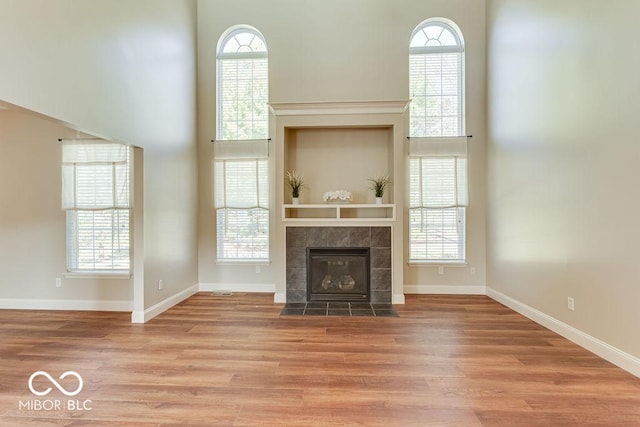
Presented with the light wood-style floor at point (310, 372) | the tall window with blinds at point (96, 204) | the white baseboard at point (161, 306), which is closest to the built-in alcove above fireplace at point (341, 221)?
the light wood-style floor at point (310, 372)

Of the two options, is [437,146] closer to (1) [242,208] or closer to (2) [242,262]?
(1) [242,208]

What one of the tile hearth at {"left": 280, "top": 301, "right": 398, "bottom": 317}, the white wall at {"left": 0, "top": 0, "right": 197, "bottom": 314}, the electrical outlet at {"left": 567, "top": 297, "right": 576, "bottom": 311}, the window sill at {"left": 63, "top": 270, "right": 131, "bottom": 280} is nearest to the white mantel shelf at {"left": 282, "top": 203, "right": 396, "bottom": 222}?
the tile hearth at {"left": 280, "top": 301, "right": 398, "bottom": 317}

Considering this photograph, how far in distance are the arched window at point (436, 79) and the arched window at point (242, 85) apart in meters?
2.49

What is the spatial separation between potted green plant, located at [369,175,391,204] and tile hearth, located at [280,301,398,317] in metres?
1.55

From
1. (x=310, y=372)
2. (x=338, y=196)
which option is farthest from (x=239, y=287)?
(x=310, y=372)

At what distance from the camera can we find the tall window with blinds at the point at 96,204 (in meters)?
4.21

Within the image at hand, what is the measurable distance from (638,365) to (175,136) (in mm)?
5581

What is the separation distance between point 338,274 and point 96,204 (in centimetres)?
349

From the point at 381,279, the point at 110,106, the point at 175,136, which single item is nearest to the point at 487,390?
the point at 381,279

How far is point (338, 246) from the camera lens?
4715 mm

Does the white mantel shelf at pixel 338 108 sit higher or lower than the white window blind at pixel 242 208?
higher

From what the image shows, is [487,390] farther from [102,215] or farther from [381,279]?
[102,215]

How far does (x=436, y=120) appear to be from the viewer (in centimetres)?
522

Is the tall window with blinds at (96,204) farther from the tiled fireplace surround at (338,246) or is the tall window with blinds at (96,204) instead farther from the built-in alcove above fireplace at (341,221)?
the tiled fireplace surround at (338,246)
